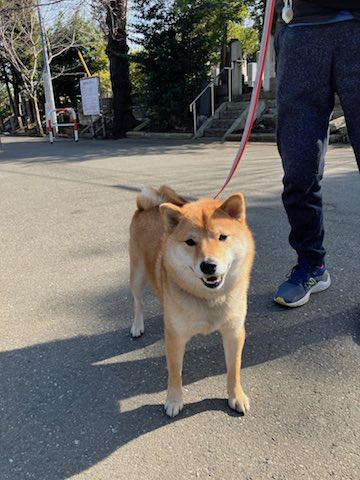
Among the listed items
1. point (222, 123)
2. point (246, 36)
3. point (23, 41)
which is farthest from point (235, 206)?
point (246, 36)

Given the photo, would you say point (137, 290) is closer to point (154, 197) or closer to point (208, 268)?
point (154, 197)

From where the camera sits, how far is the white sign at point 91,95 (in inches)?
655

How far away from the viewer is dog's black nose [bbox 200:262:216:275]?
1.76 m

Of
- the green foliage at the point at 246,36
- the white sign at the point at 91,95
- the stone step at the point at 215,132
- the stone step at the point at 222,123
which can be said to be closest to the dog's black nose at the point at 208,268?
the stone step at the point at 215,132

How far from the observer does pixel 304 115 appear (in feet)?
8.00

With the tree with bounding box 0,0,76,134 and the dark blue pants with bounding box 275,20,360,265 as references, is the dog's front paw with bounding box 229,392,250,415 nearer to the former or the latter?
the dark blue pants with bounding box 275,20,360,265

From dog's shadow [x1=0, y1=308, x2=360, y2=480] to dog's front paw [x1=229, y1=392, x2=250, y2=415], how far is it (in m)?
0.04

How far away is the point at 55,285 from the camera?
10.7 feet

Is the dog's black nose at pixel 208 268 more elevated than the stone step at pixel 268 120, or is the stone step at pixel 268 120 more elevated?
the stone step at pixel 268 120

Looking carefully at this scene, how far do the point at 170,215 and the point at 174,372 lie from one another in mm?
744

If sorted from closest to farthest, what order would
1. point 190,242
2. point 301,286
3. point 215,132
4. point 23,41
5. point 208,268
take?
point 208,268
point 190,242
point 301,286
point 215,132
point 23,41

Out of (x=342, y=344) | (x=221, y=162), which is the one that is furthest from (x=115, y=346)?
(x=221, y=162)

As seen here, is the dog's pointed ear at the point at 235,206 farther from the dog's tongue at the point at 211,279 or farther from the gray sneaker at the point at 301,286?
the gray sneaker at the point at 301,286

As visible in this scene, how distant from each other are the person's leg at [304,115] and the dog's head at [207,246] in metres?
0.72
